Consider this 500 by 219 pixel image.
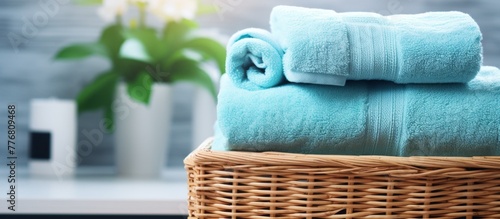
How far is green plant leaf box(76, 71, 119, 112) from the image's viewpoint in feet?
5.76

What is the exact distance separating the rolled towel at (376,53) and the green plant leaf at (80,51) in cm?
99

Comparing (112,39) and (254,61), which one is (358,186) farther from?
(112,39)

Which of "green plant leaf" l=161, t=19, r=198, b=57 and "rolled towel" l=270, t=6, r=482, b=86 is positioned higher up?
"green plant leaf" l=161, t=19, r=198, b=57

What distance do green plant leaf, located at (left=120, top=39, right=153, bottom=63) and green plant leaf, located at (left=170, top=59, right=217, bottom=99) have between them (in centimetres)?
7

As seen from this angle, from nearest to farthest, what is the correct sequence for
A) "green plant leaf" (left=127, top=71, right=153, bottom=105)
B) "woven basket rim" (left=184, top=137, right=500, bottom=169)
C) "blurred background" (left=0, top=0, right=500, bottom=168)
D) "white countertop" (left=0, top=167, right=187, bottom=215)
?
"woven basket rim" (left=184, top=137, right=500, bottom=169) < "white countertop" (left=0, top=167, right=187, bottom=215) < "green plant leaf" (left=127, top=71, right=153, bottom=105) < "blurred background" (left=0, top=0, right=500, bottom=168)

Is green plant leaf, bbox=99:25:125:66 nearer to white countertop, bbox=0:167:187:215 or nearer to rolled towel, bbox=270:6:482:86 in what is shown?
white countertop, bbox=0:167:187:215

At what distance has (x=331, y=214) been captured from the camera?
809 millimetres

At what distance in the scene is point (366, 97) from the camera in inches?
33.6

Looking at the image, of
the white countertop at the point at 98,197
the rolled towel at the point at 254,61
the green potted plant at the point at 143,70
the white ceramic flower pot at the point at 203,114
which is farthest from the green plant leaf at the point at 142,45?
the rolled towel at the point at 254,61

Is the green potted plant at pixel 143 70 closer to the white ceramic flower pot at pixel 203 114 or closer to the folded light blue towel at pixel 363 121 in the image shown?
the white ceramic flower pot at pixel 203 114

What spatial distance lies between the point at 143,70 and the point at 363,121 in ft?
3.24

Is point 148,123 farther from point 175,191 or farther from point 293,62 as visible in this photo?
point 293,62

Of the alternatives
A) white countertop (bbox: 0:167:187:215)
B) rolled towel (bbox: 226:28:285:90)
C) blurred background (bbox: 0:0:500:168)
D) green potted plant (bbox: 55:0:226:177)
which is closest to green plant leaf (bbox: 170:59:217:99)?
green potted plant (bbox: 55:0:226:177)

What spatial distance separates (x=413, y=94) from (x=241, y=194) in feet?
0.77
